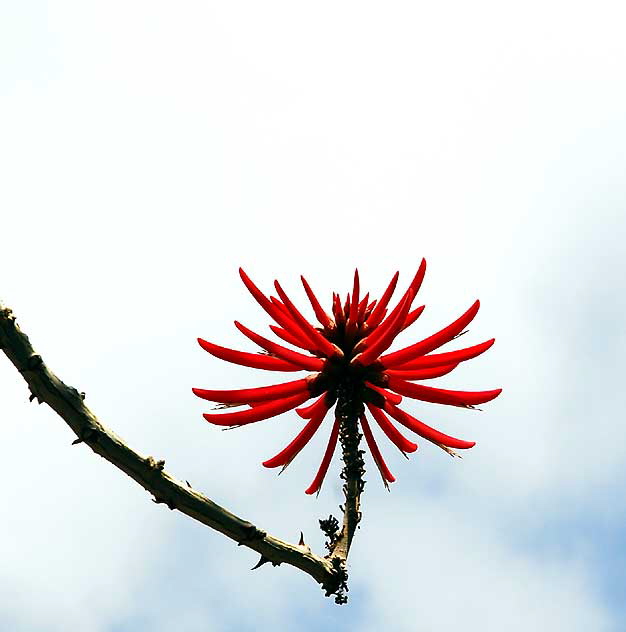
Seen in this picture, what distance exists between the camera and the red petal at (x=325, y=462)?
12.2 ft

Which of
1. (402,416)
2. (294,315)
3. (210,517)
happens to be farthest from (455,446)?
(210,517)

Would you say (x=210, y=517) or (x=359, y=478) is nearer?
(x=210, y=517)

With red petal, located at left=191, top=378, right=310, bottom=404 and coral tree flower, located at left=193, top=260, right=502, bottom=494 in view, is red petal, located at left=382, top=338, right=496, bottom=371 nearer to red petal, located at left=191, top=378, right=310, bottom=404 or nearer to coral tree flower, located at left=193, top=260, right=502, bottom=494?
coral tree flower, located at left=193, top=260, right=502, bottom=494

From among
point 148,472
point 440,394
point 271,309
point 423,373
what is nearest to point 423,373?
point 423,373

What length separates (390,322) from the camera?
3402mm

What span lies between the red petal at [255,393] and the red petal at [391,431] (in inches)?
12.7

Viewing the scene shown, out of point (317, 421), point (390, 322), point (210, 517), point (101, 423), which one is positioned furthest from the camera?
point (317, 421)

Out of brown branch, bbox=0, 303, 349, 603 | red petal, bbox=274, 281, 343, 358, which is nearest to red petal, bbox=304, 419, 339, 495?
red petal, bbox=274, 281, 343, 358

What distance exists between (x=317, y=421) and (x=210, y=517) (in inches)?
33.5

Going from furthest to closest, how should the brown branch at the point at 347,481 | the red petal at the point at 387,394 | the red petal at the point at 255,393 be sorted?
the red petal at the point at 387,394, the red petal at the point at 255,393, the brown branch at the point at 347,481

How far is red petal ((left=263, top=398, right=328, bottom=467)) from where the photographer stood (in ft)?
11.9

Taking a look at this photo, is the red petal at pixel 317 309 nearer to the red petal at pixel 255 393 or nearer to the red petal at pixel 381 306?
the red petal at pixel 381 306

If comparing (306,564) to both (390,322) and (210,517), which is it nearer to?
(210,517)

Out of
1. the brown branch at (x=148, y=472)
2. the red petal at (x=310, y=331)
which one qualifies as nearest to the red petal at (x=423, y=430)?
the red petal at (x=310, y=331)
